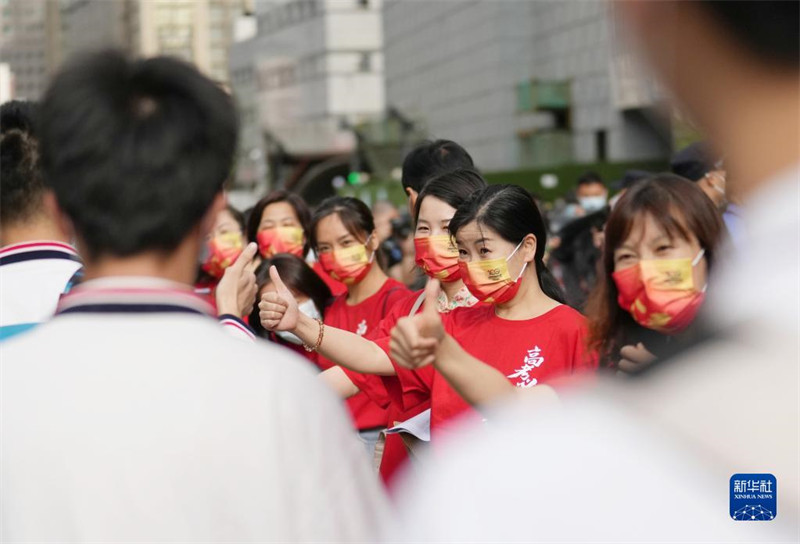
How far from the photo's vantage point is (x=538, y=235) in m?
4.37

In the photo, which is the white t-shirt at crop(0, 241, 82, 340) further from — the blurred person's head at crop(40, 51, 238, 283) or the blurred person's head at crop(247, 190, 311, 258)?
the blurred person's head at crop(247, 190, 311, 258)

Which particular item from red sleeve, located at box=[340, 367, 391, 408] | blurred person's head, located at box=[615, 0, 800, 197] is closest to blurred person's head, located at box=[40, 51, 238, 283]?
blurred person's head, located at box=[615, 0, 800, 197]

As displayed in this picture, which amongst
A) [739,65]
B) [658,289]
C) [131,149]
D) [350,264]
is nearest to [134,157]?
[131,149]

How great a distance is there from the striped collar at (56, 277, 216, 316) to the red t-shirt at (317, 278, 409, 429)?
11.4 ft

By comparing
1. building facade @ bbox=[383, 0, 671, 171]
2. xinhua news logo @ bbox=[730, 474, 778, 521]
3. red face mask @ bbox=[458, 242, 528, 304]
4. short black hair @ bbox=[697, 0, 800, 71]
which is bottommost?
red face mask @ bbox=[458, 242, 528, 304]

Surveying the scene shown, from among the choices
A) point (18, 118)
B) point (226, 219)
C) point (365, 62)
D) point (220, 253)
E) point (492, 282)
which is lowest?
point (220, 253)

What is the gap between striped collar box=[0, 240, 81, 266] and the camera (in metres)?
3.46

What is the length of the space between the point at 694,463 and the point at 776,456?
0.08 metres

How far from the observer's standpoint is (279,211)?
25.5 ft

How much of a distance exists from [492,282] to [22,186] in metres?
1.66

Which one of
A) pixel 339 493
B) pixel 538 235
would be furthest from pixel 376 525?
pixel 538 235

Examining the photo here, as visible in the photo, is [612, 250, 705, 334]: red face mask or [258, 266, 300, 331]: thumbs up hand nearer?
[612, 250, 705, 334]: red face mask

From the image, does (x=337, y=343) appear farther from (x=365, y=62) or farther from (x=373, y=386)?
(x=365, y=62)

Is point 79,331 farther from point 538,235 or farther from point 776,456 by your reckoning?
point 538,235
